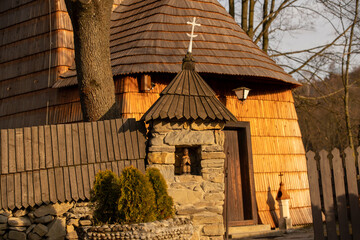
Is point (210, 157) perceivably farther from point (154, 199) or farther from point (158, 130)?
point (154, 199)

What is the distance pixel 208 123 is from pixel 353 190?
223 centimetres

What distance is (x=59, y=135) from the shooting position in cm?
673

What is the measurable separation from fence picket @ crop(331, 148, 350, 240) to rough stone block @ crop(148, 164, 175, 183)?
7.53ft

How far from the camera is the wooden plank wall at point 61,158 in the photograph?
6590mm

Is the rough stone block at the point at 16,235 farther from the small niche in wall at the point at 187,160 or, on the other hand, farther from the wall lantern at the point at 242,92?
the wall lantern at the point at 242,92

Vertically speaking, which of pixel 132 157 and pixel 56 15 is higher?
pixel 56 15

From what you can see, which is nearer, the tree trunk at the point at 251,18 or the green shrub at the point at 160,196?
the green shrub at the point at 160,196

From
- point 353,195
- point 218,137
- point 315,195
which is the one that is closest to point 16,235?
point 218,137

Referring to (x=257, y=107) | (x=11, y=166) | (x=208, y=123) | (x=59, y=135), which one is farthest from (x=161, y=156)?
(x=257, y=107)

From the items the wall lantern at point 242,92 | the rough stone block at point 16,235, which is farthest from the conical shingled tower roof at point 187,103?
the wall lantern at point 242,92

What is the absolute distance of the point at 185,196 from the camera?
6.56m

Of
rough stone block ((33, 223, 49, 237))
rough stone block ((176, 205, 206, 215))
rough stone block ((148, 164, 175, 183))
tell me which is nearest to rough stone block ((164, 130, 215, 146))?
rough stone block ((148, 164, 175, 183))

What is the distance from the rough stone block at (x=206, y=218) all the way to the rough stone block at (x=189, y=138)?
0.99 meters

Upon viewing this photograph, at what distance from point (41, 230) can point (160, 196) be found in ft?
6.04
